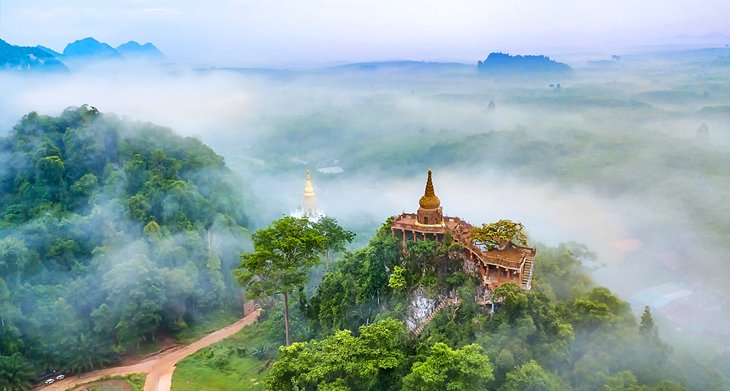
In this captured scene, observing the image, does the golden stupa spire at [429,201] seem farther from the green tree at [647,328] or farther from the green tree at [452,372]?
the green tree at [647,328]

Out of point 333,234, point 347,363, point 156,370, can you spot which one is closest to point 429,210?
point 347,363

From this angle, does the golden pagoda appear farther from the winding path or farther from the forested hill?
the forested hill

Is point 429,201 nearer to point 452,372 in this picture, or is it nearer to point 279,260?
point 279,260

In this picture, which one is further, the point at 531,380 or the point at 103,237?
the point at 103,237

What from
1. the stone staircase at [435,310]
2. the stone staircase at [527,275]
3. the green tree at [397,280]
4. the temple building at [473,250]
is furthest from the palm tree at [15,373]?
the stone staircase at [527,275]

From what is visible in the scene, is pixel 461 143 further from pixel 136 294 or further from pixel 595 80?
Answer: pixel 136 294

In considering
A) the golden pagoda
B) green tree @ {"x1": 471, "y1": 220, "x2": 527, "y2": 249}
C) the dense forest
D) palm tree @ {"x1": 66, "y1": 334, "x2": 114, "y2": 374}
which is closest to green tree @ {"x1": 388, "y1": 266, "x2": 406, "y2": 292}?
the dense forest
